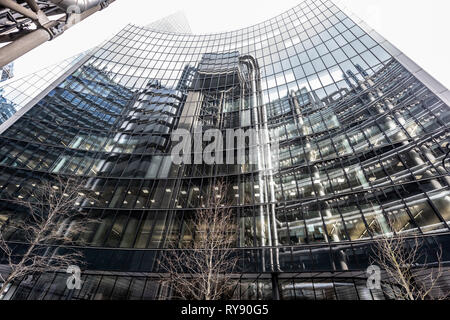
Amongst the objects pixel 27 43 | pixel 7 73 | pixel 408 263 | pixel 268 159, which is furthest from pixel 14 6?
pixel 7 73

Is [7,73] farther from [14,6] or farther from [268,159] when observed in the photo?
[268,159]

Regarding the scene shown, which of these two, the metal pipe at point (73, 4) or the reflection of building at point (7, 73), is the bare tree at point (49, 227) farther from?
the reflection of building at point (7, 73)

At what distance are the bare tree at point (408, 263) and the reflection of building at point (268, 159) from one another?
2.52 feet

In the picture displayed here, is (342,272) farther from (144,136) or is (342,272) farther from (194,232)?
(144,136)

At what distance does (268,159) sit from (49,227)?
68.6ft

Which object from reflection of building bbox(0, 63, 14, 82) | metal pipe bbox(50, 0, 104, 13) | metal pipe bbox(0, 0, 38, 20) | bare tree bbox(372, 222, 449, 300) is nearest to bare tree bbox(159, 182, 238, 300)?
bare tree bbox(372, 222, 449, 300)

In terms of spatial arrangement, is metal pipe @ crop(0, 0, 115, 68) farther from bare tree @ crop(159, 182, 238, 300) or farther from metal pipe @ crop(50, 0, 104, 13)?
bare tree @ crop(159, 182, 238, 300)

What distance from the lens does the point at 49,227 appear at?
1697cm

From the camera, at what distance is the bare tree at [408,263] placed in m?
11.3

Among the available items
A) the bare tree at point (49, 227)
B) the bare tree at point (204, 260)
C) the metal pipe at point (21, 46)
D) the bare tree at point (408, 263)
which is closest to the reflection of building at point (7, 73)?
the bare tree at point (49, 227)

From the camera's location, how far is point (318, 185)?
58.1ft

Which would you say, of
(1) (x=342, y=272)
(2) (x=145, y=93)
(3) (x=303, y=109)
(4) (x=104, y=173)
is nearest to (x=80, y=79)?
(2) (x=145, y=93)

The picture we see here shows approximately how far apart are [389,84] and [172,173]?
24.7 m

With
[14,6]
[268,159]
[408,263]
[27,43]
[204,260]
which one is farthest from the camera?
[268,159]
